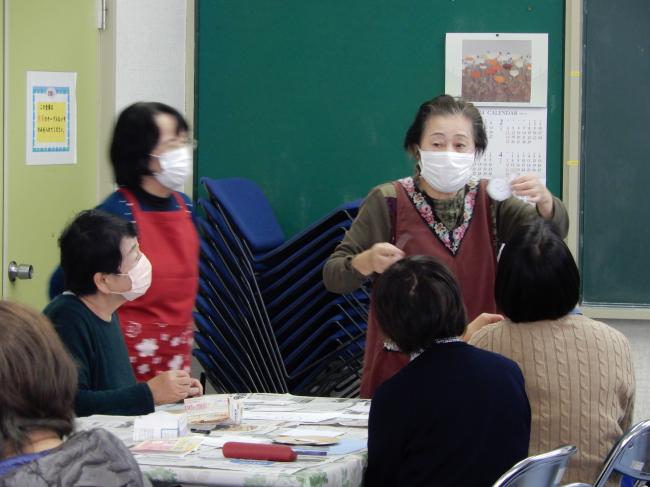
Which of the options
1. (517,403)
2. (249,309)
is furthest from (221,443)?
(249,309)

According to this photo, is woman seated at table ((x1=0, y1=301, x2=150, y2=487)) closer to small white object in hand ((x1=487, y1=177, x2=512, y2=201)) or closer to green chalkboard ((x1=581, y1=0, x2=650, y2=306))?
small white object in hand ((x1=487, y1=177, x2=512, y2=201))

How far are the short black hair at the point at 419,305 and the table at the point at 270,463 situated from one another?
0.85 feet

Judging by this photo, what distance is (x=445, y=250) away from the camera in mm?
2744

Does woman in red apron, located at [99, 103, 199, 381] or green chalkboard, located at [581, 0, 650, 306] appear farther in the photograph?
green chalkboard, located at [581, 0, 650, 306]

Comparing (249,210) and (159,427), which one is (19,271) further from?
(159,427)

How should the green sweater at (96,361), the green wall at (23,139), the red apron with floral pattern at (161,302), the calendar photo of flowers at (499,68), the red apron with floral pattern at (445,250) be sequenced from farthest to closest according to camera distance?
the calendar photo of flowers at (499,68)
the green wall at (23,139)
the red apron with floral pattern at (445,250)
the red apron with floral pattern at (161,302)
the green sweater at (96,361)

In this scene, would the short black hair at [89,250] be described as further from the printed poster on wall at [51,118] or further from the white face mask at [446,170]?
the printed poster on wall at [51,118]

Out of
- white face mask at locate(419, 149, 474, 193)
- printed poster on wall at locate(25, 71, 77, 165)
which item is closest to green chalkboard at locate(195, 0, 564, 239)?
printed poster on wall at locate(25, 71, 77, 165)

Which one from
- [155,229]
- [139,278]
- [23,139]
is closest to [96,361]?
[139,278]

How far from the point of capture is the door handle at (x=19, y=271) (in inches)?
143

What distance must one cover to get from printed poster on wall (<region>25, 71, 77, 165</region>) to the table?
4.94 feet

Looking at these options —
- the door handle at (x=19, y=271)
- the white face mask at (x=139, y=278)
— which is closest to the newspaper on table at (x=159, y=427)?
the white face mask at (x=139, y=278)

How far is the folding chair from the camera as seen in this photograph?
5.90ft

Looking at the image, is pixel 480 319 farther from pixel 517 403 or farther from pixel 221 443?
pixel 221 443
